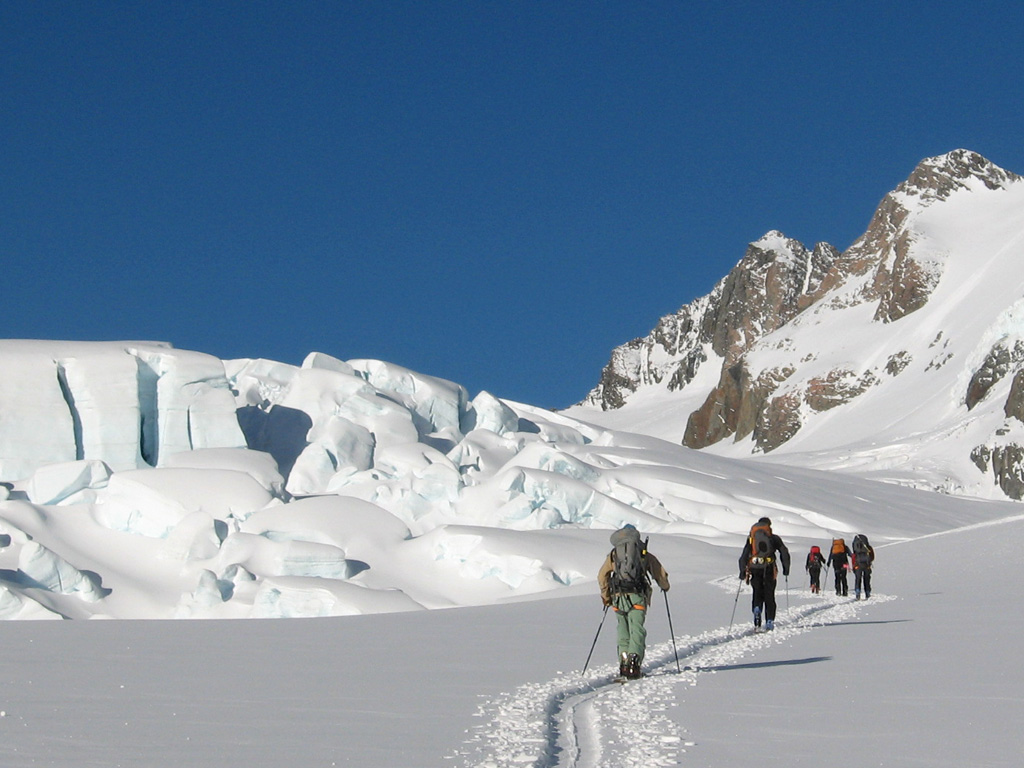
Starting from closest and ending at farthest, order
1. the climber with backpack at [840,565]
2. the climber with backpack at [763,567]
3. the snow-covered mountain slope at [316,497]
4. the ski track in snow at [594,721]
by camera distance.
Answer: the ski track in snow at [594,721], the climber with backpack at [763,567], the climber with backpack at [840,565], the snow-covered mountain slope at [316,497]

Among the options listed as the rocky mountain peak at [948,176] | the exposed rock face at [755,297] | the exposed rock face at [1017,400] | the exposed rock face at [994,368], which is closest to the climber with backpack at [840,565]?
the exposed rock face at [1017,400]

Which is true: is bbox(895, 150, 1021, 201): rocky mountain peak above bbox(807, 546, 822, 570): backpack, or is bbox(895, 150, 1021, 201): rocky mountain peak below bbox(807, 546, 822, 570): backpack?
above

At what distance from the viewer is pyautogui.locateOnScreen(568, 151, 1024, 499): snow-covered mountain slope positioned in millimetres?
79938

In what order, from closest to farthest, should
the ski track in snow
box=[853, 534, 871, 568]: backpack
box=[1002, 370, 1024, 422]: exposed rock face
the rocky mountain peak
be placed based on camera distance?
the ski track in snow < box=[853, 534, 871, 568]: backpack < box=[1002, 370, 1024, 422]: exposed rock face < the rocky mountain peak

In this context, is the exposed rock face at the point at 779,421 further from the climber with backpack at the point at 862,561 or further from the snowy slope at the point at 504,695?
the snowy slope at the point at 504,695

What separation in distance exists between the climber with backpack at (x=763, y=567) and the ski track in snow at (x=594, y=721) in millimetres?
1883

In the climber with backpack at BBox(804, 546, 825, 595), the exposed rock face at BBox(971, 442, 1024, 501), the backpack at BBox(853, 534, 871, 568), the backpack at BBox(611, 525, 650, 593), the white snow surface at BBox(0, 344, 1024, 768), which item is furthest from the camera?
the exposed rock face at BBox(971, 442, 1024, 501)

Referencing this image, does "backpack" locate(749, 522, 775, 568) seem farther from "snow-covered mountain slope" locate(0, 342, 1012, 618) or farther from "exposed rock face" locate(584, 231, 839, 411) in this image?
"exposed rock face" locate(584, 231, 839, 411)

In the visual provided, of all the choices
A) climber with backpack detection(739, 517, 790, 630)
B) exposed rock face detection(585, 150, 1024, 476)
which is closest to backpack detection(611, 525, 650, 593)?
climber with backpack detection(739, 517, 790, 630)

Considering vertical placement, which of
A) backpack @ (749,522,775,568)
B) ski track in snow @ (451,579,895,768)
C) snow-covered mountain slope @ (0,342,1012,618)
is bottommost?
ski track in snow @ (451,579,895,768)

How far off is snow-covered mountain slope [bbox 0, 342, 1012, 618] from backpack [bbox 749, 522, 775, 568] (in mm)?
13235

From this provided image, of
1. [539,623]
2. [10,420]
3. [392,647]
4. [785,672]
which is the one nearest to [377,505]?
[10,420]

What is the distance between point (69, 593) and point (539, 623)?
17.0 meters

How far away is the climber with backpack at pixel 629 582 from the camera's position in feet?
28.6
